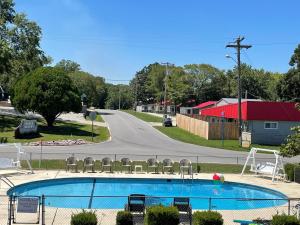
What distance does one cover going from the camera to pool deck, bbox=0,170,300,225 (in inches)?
770

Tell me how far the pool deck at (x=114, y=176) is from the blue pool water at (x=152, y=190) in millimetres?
494

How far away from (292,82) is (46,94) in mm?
45195

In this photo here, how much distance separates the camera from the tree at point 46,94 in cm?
5916

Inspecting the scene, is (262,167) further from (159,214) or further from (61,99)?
(61,99)

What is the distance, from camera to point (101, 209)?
21672 mm

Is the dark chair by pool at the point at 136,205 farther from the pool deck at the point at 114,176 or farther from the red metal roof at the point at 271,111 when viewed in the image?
the red metal roof at the point at 271,111

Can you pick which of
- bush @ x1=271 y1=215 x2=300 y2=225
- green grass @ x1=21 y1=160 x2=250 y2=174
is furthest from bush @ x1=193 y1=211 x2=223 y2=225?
green grass @ x1=21 y1=160 x2=250 y2=174

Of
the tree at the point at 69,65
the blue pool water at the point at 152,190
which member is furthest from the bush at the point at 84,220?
the tree at the point at 69,65

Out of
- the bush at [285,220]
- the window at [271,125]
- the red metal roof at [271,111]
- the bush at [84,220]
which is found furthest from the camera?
the window at [271,125]

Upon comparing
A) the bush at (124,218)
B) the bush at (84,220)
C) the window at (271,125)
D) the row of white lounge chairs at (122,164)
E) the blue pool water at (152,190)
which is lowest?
Answer: the blue pool water at (152,190)

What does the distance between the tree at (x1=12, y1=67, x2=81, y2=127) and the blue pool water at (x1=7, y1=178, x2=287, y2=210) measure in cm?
3060

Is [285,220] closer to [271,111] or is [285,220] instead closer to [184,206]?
[184,206]

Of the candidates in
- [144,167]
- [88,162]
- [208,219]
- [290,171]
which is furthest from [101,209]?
[290,171]

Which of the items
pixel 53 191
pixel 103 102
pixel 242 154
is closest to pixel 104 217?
pixel 53 191
